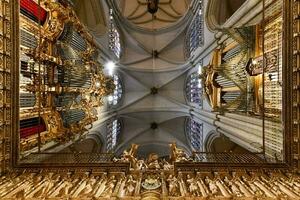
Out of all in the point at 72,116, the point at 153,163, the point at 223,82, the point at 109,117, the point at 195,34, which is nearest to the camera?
the point at 153,163

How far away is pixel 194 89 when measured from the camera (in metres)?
20.6

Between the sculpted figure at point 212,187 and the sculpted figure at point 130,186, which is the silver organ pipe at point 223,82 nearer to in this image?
the sculpted figure at point 212,187

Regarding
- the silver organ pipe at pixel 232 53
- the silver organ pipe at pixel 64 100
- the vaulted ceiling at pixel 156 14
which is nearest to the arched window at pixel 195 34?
the vaulted ceiling at pixel 156 14

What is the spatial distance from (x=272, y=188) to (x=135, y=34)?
1834cm

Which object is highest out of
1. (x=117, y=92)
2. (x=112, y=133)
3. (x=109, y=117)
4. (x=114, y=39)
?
(x=114, y=39)

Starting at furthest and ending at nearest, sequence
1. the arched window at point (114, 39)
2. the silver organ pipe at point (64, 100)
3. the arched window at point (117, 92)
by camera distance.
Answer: the arched window at point (117, 92)
the arched window at point (114, 39)
the silver organ pipe at point (64, 100)

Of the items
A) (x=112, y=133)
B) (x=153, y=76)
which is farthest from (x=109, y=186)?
(x=153, y=76)

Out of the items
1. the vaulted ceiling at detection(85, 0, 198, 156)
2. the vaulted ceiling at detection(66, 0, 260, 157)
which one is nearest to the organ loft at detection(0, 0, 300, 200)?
the vaulted ceiling at detection(66, 0, 260, 157)

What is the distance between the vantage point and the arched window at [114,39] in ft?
61.7

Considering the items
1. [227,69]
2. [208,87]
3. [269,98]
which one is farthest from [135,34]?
[269,98]

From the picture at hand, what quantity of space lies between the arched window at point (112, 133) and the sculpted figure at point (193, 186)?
469 inches

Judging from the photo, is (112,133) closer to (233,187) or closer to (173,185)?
(173,185)

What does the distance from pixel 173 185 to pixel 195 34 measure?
48.8 ft

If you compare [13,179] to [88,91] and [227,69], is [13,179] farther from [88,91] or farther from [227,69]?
[227,69]
